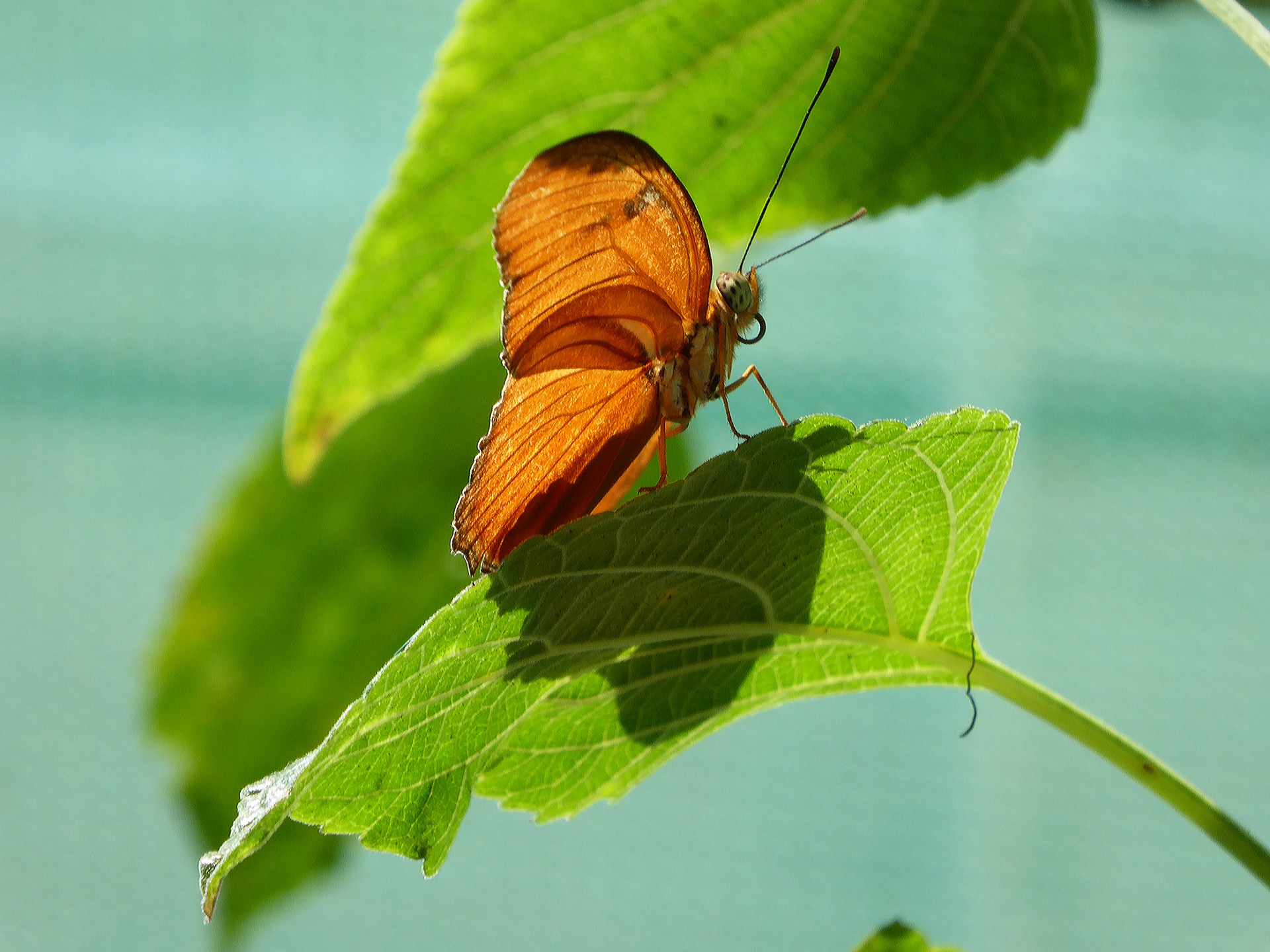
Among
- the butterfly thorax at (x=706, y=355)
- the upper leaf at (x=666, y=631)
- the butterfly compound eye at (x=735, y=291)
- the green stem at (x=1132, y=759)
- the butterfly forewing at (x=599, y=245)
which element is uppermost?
the butterfly forewing at (x=599, y=245)

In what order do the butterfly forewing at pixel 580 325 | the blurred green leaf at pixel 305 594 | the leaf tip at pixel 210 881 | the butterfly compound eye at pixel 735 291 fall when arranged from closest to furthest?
the leaf tip at pixel 210 881 → the butterfly forewing at pixel 580 325 → the butterfly compound eye at pixel 735 291 → the blurred green leaf at pixel 305 594

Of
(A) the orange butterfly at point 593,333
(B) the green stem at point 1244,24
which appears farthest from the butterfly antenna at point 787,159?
(B) the green stem at point 1244,24

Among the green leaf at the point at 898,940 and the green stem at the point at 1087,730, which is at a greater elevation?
the green stem at the point at 1087,730

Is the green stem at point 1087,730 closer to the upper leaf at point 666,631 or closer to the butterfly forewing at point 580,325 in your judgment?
the upper leaf at point 666,631

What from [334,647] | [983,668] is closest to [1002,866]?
[334,647]

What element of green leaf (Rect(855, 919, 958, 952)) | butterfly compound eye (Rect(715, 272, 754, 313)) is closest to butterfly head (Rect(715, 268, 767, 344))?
butterfly compound eye (Rect(715, 272, 754, 313))

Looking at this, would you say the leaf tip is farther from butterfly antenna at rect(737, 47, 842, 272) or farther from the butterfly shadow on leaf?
butterfly antenna at rect(737, 47, 842, 272)
